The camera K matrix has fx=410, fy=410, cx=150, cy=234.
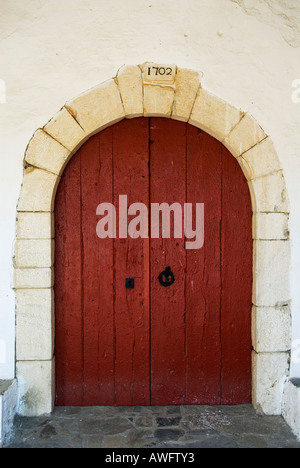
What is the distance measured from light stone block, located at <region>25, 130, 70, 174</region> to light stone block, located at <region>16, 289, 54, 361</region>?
876 mm

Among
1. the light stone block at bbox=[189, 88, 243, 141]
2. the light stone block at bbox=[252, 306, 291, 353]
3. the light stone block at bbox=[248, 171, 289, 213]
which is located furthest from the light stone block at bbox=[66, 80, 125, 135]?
the light stone block at bbox=[252, 306, 291, 353]

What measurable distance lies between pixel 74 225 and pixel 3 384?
1.18 m

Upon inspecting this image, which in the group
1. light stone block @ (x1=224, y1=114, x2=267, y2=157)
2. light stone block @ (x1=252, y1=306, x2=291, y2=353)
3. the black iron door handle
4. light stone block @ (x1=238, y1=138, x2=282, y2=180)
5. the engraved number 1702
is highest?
the engraved number 1702

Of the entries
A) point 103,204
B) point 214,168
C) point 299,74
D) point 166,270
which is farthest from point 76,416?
point 299,74

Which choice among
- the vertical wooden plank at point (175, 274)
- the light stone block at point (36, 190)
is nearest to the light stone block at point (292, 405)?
the vertical wooden plank at point (175, 274)

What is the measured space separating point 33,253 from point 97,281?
51cm

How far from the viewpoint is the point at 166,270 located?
3.06 m

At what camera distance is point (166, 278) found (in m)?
3.06

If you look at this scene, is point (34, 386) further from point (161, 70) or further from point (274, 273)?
point (161, 70)

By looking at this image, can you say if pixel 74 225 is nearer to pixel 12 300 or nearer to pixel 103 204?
pixel 103 204

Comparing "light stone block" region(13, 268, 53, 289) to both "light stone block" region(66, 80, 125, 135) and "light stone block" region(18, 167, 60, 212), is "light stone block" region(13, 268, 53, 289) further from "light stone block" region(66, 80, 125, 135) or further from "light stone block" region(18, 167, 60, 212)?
"light stone block" region(66, 80, 125, 135)

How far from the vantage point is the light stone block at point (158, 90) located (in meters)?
2.86

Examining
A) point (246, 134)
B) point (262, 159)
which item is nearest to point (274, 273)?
point (262, 159)

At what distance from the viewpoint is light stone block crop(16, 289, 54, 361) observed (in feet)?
9.36
